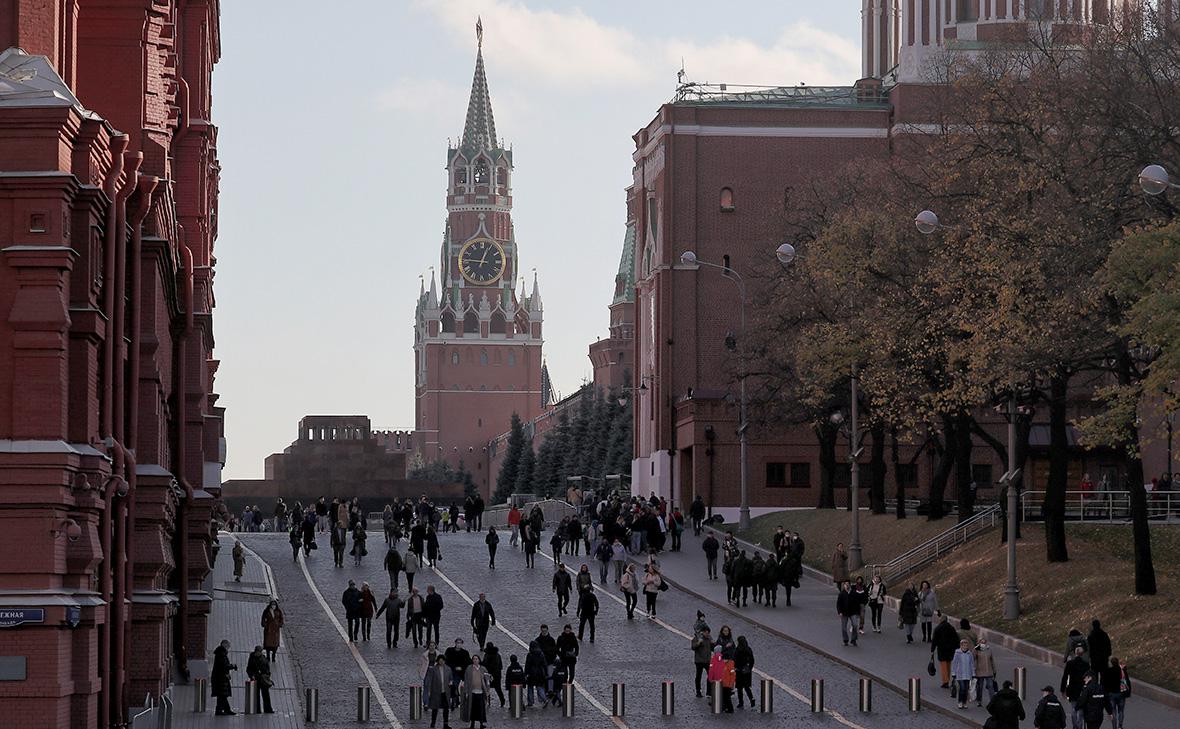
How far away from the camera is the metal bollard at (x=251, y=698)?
33.7 metres

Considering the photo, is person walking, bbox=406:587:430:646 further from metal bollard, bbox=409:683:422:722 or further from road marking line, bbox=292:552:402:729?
metal bollard, bbox=409:683:422:722

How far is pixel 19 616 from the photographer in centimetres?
2081

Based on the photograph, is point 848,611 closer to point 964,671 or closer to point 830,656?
point 830,656

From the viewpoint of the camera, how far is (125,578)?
25.7m

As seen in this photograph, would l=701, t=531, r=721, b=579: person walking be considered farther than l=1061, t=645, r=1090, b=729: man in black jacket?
Yes

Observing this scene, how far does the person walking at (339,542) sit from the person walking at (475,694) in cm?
2769

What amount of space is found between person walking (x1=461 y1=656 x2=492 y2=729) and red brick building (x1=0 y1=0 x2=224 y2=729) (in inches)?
183

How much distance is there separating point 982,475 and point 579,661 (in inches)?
1807

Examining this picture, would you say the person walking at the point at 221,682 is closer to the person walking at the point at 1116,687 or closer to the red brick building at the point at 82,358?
the red brick building at the point at 82,358

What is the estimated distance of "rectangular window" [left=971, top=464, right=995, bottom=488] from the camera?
84375mm

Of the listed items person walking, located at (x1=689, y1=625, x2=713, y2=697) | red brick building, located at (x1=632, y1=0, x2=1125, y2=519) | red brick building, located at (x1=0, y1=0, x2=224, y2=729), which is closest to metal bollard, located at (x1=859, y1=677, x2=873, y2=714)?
person walking, located at (x1=689, y1=625, x2=713, y2=697)

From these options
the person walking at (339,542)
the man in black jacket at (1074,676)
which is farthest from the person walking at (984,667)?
the person walking at (339,542)

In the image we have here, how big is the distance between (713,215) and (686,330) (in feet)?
15.8

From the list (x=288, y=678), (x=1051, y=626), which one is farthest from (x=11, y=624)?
(x=1051, y=626)
